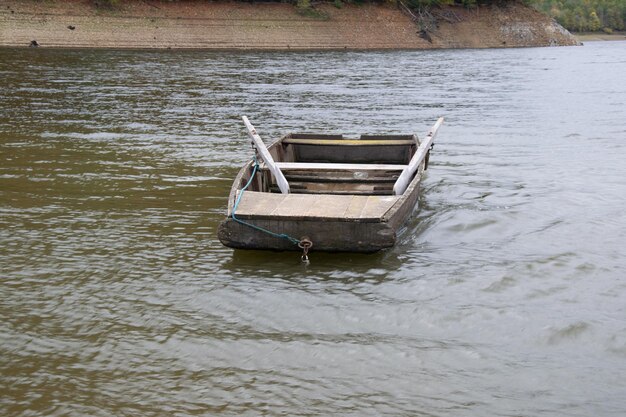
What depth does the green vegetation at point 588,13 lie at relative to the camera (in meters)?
118

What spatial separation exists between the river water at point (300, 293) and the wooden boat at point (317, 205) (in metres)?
0.30

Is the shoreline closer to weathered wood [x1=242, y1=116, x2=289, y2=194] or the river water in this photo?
the river water

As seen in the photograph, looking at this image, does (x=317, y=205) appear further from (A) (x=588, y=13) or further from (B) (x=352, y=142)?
(A) (x=588, y=13)

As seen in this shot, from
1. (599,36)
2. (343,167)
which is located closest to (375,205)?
(343,167)

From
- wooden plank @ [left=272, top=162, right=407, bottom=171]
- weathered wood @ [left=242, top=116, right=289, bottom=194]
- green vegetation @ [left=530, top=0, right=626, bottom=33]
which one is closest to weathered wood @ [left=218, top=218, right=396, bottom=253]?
weathered wood @ [left=242, top=116, right=289, bottom=194]

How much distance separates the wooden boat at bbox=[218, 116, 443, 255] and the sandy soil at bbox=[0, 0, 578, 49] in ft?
147

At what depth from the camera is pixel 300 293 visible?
24.5 feet

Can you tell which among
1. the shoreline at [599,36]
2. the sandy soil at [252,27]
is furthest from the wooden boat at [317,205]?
the shoreline at [599,36]

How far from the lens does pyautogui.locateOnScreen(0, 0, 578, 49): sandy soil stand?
53531mm

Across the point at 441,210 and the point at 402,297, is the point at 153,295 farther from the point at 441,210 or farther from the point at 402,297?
the point at 441,210

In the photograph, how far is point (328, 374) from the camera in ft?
19.5

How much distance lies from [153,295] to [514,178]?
6.95 metres

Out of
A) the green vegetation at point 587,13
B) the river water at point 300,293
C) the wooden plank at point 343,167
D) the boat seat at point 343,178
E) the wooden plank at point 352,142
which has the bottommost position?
the river water at point 300,293

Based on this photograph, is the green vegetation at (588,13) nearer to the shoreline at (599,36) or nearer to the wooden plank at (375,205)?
the shoreline at (599,36)
